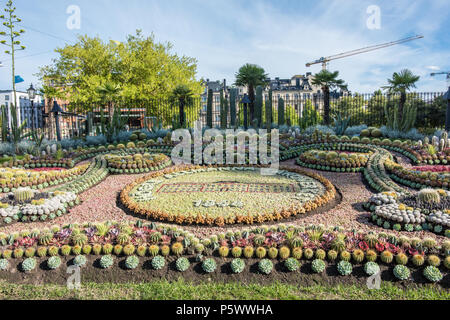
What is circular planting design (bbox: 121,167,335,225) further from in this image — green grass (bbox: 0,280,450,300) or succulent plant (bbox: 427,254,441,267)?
succulent plant (bbox: 427,254,441,267)

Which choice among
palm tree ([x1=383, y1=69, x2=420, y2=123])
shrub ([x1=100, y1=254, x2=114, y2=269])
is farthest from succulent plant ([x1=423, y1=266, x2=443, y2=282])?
palm tree ([x1=383, y1=69, x2=420, y2=123])

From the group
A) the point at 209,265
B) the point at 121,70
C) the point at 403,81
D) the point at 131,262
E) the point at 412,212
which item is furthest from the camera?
the point at 121,70

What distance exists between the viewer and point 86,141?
13.8 m

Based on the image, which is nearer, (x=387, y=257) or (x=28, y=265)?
(x=387, y=257)

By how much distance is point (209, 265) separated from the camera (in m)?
3.86

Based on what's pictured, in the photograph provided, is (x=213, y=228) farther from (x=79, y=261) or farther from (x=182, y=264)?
(x=79, y=261)

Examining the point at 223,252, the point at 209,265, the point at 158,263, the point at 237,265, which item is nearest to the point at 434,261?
the point at 237,265

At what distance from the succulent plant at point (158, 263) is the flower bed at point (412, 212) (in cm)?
336

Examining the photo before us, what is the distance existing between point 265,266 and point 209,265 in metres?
0.68

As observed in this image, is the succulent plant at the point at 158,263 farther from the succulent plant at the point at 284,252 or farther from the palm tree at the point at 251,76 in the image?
the palm tree at the point at 251,76

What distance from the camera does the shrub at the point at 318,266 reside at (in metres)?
3.78

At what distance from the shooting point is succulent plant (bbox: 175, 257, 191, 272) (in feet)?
12.7
